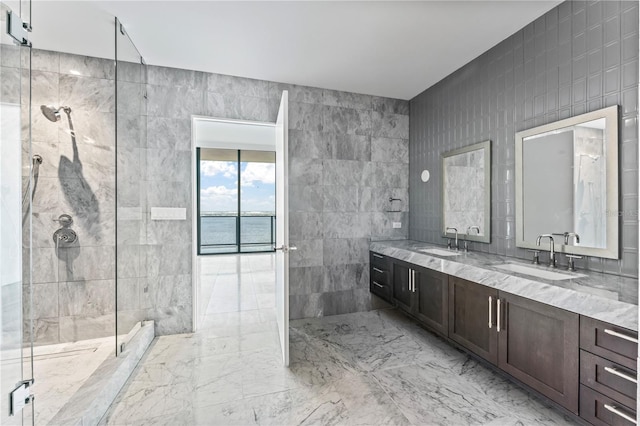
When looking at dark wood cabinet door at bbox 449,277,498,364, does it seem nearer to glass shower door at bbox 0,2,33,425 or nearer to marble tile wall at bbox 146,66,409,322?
marble tile wall at bbox 146,66,409,322

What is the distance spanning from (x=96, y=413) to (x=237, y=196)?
582 centimetres

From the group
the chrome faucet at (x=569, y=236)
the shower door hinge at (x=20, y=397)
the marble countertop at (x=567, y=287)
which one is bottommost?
the shower door hinge at (x=20, y=397)

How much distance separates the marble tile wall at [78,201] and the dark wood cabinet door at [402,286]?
105 inches

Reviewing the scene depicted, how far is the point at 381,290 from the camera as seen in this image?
3.22 m

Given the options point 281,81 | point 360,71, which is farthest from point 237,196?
point 360,71

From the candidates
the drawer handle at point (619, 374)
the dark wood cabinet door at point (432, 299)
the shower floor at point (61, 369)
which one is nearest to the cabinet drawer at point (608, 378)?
the drawer handle at point (619, 374)

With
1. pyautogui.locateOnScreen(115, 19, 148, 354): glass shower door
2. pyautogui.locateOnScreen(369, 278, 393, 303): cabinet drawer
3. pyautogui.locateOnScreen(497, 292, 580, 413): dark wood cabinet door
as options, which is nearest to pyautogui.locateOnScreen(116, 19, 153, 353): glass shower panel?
pyautogui.locateOnScreen(115, 19, 148, 354): glass shower door

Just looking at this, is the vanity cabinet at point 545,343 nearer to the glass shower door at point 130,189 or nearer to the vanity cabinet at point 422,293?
the vanity cabinet at point 422,293

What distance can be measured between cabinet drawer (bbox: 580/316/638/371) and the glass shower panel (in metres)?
3.02

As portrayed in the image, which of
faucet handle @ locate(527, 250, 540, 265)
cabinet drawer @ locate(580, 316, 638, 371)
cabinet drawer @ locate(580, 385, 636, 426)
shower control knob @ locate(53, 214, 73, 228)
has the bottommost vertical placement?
cabinet drawer @ locate(580, 385, 636, 426)

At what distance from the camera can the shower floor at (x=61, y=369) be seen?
5.54 feet

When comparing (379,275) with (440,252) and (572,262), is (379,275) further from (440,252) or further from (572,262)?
(572,262)

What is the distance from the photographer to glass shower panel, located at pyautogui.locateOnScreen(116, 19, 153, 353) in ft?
7.84

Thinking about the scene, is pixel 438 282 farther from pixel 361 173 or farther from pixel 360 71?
pixel 360 71
